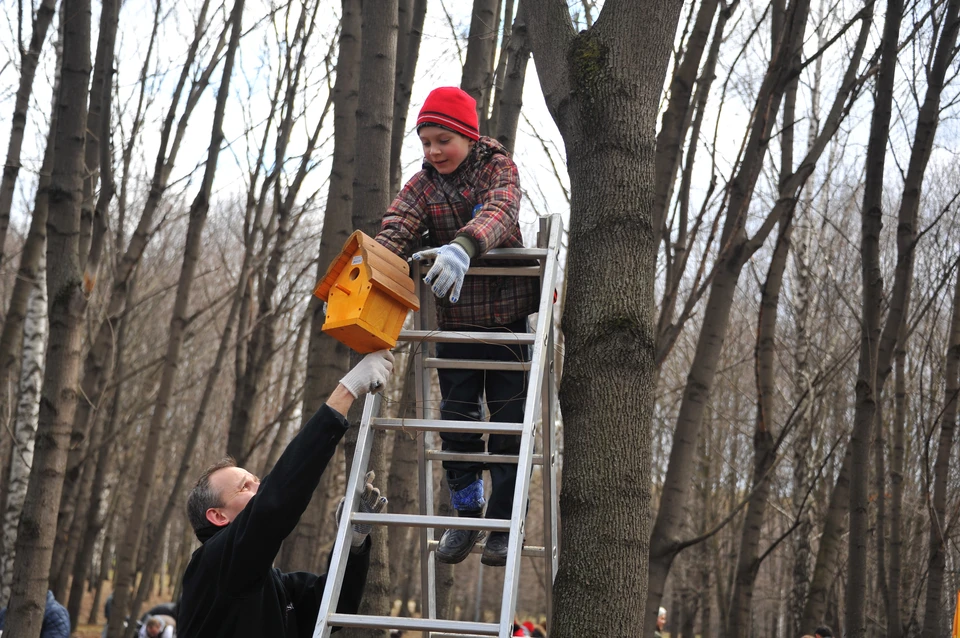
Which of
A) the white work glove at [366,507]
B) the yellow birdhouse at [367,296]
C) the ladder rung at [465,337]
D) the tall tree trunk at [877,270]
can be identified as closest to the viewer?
the yellow birdhouse at [367,296]

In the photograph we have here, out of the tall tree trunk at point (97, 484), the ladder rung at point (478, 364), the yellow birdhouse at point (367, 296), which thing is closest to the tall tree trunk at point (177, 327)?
the tall tree trunk at point (97, 484)

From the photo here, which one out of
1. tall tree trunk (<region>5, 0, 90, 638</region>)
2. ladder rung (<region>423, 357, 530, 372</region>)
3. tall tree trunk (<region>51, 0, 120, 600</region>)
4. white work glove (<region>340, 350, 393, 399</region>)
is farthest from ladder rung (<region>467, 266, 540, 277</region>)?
tall tree trunk (<region>51, 0, 120, 600</region>)

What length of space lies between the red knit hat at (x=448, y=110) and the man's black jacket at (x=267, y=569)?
4.39 feet

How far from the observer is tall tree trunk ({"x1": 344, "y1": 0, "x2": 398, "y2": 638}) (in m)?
4.46

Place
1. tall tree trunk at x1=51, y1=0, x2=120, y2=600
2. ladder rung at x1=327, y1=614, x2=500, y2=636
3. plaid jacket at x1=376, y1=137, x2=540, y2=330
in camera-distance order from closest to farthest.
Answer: ladder rung at x1=327, y1=614, x2=500, y2=636 → plaid jacket at x1=376, y1=137, x2=540, y2=330 → tall tree trunk at x1=51, y1=0, x2=120, y2=600

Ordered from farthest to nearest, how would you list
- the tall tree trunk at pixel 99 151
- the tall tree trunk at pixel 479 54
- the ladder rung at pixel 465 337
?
the tall tree trunk at pixel 99 151 < the tall tree trunk at pixel 479 54 < the ladder rung at pixel 465 337

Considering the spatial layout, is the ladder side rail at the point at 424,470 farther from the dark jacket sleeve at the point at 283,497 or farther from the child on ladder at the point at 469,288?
the dark jacket sleeve at the point at 283,497

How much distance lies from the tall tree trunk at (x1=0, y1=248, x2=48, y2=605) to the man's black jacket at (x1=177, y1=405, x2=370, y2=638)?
6.11 meters

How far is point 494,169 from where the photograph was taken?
3598mm

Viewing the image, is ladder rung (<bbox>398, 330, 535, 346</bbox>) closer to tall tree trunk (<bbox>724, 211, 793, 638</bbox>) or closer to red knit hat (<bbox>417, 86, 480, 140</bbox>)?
red knit hat (<bbox>417, 86, 480, 140</bbox>)

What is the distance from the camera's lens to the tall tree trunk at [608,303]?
9.10 feet

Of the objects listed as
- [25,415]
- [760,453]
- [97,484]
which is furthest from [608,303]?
[97,484]

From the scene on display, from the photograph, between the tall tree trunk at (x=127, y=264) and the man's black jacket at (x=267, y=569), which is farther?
the tall tree trunk at (x=127, y=264)

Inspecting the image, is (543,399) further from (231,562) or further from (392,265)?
(231,562)
